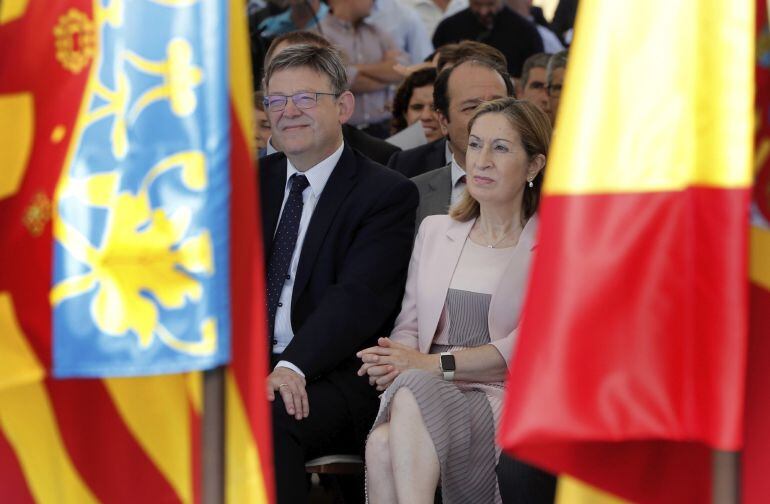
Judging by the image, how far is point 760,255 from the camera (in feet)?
6.88

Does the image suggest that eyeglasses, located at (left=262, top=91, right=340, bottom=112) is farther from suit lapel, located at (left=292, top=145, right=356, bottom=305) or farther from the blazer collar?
the blazer collar

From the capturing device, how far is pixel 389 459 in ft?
11.5

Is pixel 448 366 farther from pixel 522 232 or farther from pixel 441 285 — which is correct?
pixel 522 232

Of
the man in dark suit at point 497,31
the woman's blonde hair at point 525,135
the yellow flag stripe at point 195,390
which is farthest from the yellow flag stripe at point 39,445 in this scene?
the man in dark suit at point 497,31

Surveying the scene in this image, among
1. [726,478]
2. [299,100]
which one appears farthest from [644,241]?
[299,100]

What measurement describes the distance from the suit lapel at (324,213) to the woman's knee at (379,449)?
1.75 feet

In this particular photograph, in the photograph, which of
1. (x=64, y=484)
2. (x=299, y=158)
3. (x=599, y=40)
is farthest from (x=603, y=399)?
(x=299, y=158)

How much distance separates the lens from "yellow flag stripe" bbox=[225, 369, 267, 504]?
2.17m

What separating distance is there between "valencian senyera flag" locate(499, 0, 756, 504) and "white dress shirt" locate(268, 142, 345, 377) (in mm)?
1832

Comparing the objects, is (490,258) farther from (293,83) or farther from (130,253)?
(130,253)

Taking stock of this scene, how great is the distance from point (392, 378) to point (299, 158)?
80 centimetres

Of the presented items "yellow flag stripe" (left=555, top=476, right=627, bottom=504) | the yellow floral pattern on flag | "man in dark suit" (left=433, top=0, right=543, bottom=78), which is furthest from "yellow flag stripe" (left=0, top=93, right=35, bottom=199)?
"man in dark suit" (left=433, top=0, right=543, bottom=78)

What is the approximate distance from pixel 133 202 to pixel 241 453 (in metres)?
0.47

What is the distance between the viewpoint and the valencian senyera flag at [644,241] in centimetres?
197
